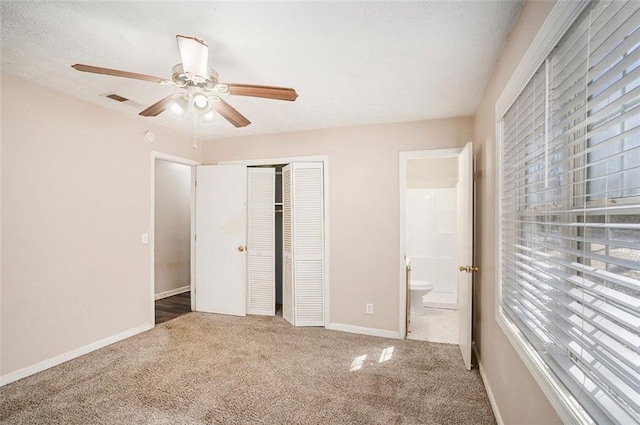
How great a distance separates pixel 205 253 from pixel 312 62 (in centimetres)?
299

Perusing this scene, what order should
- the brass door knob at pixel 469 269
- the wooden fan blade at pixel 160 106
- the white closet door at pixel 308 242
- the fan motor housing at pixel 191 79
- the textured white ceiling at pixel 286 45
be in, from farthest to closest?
the white closet door at pixel 308 242, the brass door knob at pixel 469 269, the wooden fan blade at pixel 160 106, the fan motor housing at pixel 191 79, the textured white ceiling at pixel 286 45

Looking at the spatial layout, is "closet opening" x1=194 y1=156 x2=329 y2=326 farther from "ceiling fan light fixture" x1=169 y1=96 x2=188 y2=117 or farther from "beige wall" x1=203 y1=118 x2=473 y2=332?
"ceiling fan light fixture" x1=169 y1=96 x2=188 y2=117

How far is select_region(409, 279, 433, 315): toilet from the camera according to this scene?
4.09 metres

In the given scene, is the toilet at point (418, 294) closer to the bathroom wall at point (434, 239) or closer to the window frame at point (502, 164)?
the bathroom wall at point (434, 239)

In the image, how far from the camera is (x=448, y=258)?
4.71 m

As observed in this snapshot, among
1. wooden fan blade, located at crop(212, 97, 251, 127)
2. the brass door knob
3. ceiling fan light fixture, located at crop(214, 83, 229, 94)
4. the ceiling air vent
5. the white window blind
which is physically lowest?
the brass door knob

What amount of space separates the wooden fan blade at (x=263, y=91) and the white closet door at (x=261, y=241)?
219 centimetres

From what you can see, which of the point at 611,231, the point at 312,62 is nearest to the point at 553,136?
the point at 611,231

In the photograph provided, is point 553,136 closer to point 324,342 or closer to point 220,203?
point 324,342

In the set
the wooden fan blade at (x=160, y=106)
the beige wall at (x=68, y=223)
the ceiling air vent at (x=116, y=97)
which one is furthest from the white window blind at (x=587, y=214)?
the beige wall at (x=68, y=223)

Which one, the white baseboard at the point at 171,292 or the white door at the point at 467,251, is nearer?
the white door at the point at 467,251

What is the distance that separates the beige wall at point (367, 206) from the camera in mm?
3395

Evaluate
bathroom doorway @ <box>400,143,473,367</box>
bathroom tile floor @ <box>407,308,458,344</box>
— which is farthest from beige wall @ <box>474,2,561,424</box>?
bathroom doorway @ <box>400,143,473,367</box>

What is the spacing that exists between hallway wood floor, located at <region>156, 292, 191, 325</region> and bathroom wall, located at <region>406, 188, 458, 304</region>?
3.47 meters
